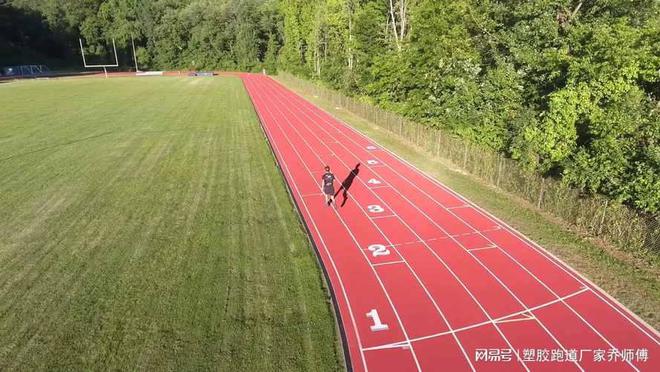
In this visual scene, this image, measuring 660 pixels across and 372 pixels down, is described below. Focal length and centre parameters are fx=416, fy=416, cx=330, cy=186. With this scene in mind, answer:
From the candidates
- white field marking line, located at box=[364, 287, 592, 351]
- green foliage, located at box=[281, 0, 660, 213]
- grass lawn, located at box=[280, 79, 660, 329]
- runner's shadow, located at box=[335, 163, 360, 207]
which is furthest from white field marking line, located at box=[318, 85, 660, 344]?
runner's shadow, located at box=[335, 163, 360, 207]

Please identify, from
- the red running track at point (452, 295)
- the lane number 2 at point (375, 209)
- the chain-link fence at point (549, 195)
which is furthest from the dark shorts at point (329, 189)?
the chain-link fence at point (549, 195)

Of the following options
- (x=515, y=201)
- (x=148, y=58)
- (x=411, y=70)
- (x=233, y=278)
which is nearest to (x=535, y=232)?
(x=515, y=201)

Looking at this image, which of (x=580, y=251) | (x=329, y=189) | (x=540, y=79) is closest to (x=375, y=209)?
(x=329, y=189)

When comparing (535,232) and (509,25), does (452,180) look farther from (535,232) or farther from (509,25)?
(509,25)

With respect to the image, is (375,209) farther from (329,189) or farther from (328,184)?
(328,184)

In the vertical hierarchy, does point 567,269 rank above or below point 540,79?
below
